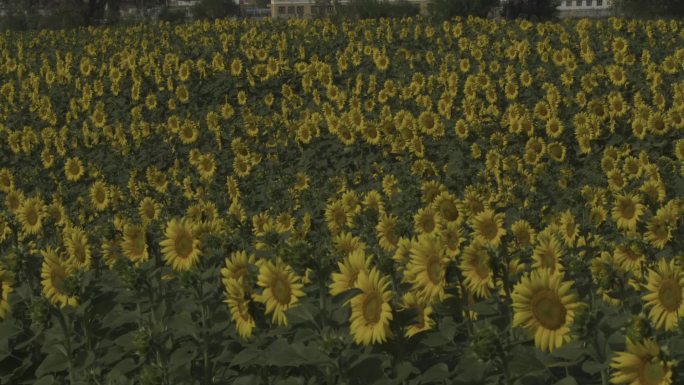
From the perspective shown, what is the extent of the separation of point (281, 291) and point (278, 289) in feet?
0.06

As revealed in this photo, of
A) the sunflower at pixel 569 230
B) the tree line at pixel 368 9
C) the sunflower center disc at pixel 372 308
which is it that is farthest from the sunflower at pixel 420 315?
the tree line at pixel 368 9

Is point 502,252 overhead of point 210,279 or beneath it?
overhead

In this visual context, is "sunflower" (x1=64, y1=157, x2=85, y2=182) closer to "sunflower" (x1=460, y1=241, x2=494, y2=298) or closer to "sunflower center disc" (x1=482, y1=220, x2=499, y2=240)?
"sunflower center disc" (x1=482, y1=220, x2=499, y2=240)

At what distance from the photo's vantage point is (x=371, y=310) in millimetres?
3408

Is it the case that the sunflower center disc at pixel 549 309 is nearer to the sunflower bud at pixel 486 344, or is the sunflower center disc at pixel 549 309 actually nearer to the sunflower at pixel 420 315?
the sunflower bud at pixel 486 344

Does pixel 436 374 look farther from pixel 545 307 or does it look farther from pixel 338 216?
pixel 338 216

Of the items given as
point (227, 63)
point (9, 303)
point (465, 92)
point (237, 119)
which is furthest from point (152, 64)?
point (9, 303)

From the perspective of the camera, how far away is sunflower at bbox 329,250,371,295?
3.83 metres

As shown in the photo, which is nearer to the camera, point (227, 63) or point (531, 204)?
point (531, 204)

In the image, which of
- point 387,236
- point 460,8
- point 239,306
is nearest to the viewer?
point 239,306

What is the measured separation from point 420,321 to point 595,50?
14.7 m

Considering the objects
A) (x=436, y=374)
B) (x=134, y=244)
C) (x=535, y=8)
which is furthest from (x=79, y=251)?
(x=535, y=8)

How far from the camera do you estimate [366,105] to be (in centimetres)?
1438

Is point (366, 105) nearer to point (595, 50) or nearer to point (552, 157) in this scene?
point (552, 157)
